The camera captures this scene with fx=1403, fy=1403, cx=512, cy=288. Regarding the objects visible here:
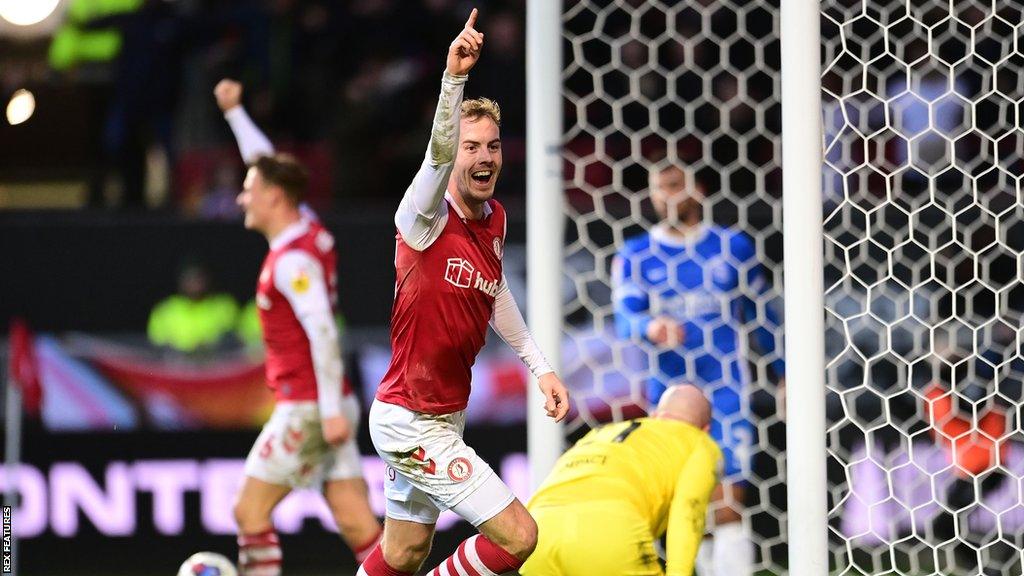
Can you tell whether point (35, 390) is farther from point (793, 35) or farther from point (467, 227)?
point (793, 35)

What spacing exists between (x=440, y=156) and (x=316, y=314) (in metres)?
1.99

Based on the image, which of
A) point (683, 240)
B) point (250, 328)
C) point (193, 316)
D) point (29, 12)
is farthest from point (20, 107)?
point (683, 240)

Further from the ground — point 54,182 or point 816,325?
point 54,182

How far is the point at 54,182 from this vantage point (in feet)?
28.7

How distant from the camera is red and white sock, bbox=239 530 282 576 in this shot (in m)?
5.36

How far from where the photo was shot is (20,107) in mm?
8914

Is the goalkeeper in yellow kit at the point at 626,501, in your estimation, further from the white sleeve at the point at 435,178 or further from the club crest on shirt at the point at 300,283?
the club crest on shirt at the point at 300,283

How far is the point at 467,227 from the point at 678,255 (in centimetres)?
220

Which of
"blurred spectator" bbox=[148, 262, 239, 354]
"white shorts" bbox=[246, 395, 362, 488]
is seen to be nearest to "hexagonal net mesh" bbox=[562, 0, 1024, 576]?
"white shorts" bbox=[246, 395, 362, 488]

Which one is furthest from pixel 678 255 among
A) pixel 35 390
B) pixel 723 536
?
pixel 35 390

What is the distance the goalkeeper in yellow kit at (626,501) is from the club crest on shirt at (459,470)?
36 centimetres

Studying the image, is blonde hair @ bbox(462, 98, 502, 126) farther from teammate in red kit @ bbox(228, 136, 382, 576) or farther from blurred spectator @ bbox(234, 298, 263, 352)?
blurred spectator @ bbox(234, 298, 263, 352)

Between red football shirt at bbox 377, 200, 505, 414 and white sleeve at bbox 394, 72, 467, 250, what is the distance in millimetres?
60

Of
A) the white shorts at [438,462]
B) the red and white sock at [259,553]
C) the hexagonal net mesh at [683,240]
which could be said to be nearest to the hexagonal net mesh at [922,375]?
the hexagonal net mesh at [683,240]
